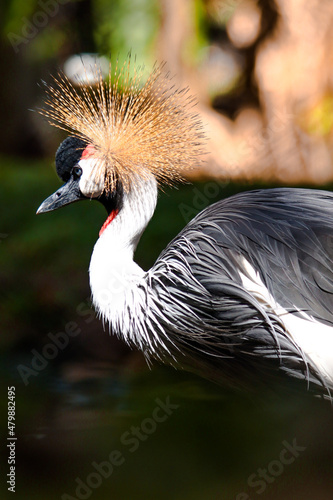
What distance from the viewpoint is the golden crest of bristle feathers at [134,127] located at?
214cm

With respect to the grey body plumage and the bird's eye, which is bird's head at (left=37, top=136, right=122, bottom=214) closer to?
the bird's eye

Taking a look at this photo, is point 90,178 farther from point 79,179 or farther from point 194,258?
point 194,258

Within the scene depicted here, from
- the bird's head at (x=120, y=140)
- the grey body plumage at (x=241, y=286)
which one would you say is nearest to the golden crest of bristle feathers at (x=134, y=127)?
the bird's head at (x=120, y=140)

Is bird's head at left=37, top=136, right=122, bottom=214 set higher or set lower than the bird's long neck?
higher

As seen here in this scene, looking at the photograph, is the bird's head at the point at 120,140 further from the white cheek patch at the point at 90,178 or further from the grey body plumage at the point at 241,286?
the grey body plumage at the point at 241,286

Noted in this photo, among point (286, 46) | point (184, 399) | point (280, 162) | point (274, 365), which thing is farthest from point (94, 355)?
point (286, 46)

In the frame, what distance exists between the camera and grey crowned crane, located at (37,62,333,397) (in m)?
1.90

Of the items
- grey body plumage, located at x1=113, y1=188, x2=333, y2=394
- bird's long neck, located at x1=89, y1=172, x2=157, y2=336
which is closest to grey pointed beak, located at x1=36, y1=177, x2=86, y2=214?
bird's long neck, located at x1=89, y1=172, x2=157, y2=336

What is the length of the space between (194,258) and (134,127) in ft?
1.54

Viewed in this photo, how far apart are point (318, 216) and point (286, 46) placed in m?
3.59

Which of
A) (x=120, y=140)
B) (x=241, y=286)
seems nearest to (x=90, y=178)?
(x=120, y=140)

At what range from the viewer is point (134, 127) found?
222 centimetres

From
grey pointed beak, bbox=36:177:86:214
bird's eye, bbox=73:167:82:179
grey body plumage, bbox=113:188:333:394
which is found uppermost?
bird's eye, bbox=73:167:82:179

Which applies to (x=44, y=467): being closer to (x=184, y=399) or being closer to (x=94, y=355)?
(x=184, y=399)
